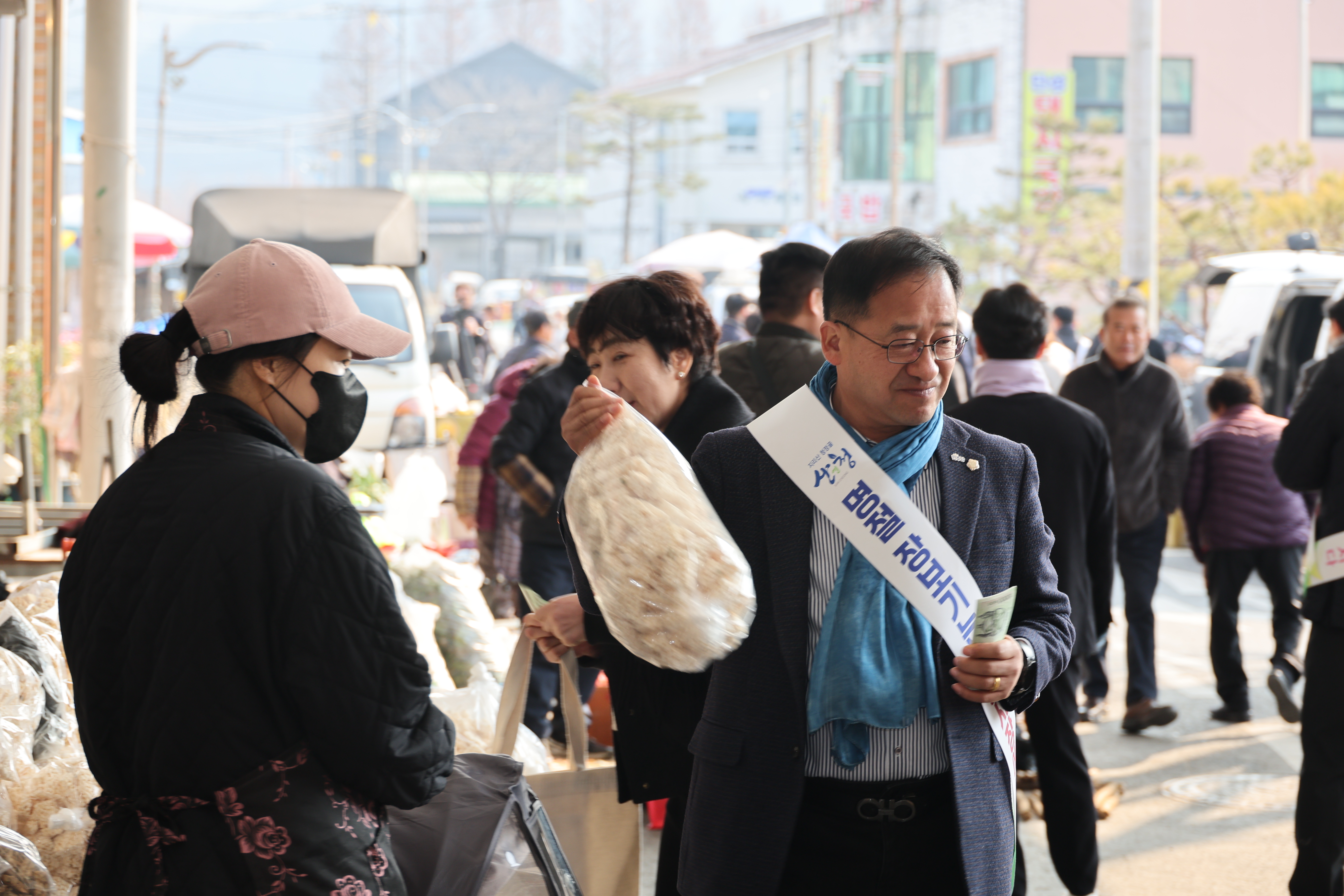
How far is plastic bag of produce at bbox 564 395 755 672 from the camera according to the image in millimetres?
2068

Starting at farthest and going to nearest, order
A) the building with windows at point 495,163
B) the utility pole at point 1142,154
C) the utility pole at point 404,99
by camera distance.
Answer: the building with windows at point 495,163 < the utility pole at point 404,99 < the utility pole at point 1142,154

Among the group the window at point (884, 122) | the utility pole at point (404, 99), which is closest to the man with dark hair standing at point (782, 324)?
the utility pole at point (404, 99)

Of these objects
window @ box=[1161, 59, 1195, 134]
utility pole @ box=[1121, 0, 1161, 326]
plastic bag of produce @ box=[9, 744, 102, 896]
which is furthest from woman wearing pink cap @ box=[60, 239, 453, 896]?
window @ box=[1161, 59, 1195, 134]

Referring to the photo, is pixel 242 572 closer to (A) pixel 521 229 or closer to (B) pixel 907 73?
(B) pixel 907 73

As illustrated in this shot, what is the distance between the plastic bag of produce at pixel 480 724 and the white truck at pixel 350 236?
752cm

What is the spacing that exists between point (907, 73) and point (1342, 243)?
703 inches

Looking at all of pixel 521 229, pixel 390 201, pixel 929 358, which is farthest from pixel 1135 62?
pixel 521 229

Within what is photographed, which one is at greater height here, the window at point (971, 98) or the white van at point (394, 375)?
the window at point (971, 98)

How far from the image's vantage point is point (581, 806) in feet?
9.30

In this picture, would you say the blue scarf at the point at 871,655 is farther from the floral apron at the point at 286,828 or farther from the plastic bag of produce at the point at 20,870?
the plastic bag of produce at the point at 20,870

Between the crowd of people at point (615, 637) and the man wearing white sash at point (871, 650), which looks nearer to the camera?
the crowd of people at point (615, 637)

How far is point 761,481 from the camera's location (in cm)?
232

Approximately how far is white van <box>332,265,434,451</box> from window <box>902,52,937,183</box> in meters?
27.4

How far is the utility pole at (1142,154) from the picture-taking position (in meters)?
14.0
